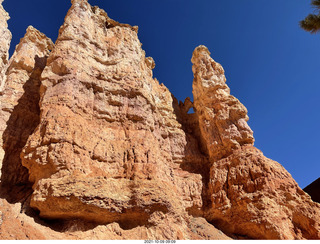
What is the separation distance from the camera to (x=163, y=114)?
20.8 metres

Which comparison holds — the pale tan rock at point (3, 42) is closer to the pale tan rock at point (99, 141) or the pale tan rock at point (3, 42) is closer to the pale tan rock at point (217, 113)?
the pale tan rock at point (99, 141)

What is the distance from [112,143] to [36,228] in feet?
17.3

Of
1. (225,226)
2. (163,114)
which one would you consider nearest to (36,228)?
(225,226)

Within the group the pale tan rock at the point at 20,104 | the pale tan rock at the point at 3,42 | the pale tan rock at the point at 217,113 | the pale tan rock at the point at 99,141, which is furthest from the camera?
the pale tan rock at the point at 217,113

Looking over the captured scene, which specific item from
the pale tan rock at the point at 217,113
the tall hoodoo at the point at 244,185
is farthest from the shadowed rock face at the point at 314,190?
the pale tan rock at the point at 217,113

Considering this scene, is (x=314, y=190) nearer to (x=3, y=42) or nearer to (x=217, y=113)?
(x=217, y=113)

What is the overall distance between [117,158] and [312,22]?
11455mm

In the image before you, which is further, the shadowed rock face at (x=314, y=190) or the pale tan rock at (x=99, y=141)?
the shadowed rock face at (x=314, y=190)

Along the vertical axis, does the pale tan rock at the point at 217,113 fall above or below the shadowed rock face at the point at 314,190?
above

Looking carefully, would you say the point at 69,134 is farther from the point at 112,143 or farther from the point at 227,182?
the point at 227,182

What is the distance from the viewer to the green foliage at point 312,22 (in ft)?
34.1

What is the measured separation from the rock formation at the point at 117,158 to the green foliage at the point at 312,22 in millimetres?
8127

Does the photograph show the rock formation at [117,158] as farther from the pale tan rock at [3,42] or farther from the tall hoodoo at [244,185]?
the pale tan rock at [3,42]

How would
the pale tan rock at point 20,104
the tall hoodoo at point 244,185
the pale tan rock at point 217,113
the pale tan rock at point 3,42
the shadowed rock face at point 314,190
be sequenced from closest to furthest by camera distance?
1. the pale tan rock at point 3,42
2. the pale tan rock at point 20,104
3. the tall hoodoo at point 244,185
4. the pale tan rock at point 217,113
5. the shadowed rock face at point 314,190
